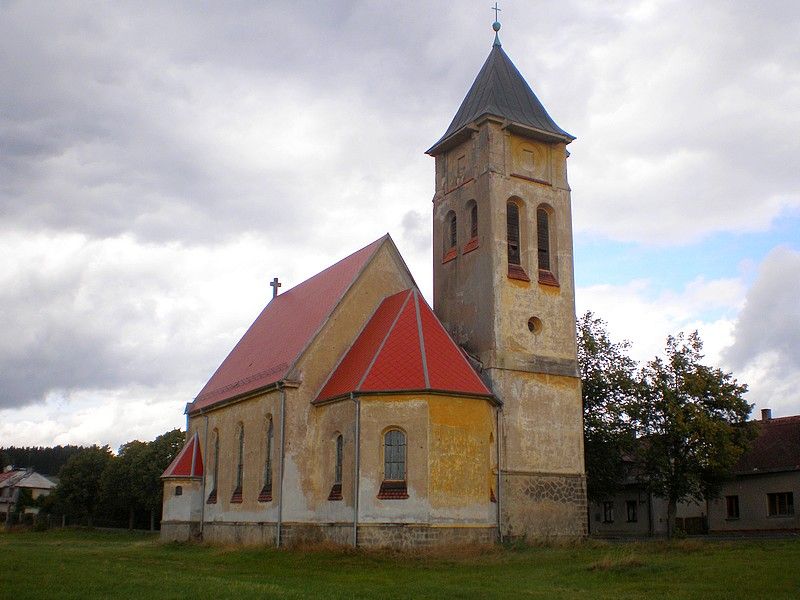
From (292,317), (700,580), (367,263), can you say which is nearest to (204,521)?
(292,317)

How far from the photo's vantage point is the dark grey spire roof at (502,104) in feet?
111

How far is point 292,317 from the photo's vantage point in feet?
120

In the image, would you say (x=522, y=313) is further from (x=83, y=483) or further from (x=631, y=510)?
(x=83, y=483)

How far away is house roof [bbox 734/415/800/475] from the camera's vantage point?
4278 cm

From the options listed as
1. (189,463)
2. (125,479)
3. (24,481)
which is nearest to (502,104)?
(189,463)

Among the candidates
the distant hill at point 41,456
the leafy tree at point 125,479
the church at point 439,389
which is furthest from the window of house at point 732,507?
the distant hill at point 41,456

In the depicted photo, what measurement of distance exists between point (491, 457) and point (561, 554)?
14.0ft

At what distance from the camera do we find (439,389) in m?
27.6

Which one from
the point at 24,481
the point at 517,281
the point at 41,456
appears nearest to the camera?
the point at 517,281

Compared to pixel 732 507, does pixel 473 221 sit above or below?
above

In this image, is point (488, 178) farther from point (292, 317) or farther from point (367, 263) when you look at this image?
point (292, 317)

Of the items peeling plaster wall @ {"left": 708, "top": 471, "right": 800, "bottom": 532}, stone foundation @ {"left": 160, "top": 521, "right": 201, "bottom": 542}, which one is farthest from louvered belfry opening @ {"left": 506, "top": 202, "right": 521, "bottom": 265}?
peeling plaster wall @ {"left": 708, "top": 471, "right": 800, "bottom": 532}

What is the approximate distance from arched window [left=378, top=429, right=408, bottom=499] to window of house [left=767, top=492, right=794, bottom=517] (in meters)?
24.7

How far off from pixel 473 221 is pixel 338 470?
1142 centimetres
